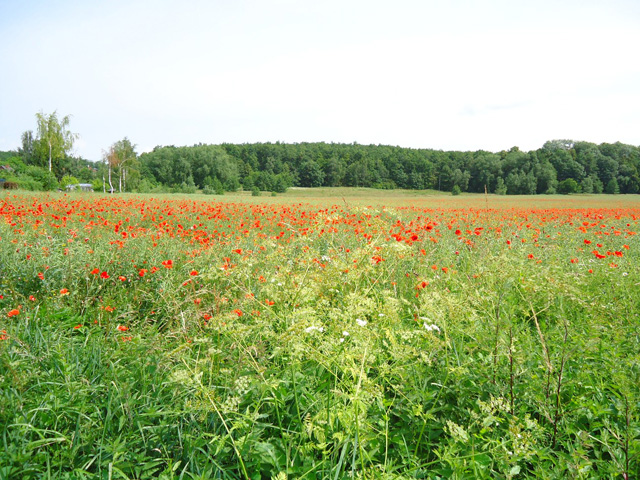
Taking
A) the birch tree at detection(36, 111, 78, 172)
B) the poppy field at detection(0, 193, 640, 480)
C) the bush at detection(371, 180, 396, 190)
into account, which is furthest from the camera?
the bush at detection(371, 180, 396, 190)

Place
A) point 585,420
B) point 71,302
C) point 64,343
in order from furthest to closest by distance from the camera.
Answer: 1. point 71,302
2. point 64,343
3. point 585,420

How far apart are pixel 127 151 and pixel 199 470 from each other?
68.6 meters

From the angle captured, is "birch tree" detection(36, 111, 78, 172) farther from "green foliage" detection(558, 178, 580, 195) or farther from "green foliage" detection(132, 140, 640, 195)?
"green foliage" detection(558, 178, 580, 195)

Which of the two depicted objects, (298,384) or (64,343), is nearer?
(298,384)

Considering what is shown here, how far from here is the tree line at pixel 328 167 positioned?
55062mm

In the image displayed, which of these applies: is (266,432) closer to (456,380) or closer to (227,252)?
(456,380)

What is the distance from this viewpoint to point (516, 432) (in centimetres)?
156

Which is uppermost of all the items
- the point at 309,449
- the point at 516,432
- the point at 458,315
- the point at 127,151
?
the point at 127,151

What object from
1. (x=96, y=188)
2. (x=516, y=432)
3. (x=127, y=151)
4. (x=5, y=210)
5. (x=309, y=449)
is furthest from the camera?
Result: (x=127, y=151)

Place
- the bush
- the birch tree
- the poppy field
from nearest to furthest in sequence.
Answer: the poppy field < the birch tree < the bush

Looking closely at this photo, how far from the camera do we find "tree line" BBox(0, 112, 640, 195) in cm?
5506

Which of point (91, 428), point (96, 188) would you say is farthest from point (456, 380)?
point (96, 188)

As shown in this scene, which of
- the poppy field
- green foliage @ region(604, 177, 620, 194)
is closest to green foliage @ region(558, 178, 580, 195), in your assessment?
green foliage @ region(604, 177, 620, 194)

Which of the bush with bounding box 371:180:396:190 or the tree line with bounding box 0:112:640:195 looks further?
the bush with bounding box 371:180:396:190
